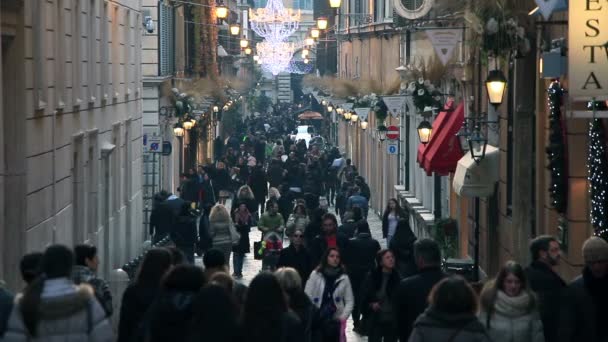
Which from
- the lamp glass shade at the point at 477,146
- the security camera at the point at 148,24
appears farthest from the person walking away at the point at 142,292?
the security camera at the point at 148,24

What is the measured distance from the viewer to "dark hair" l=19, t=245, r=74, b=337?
1091 centimetres

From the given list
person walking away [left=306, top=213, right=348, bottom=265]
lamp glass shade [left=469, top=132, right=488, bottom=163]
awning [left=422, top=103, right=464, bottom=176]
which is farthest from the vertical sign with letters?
awning [left=422, top=103, right=464, bottom=176]

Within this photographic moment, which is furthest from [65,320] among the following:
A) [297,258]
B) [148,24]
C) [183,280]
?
[148,24]

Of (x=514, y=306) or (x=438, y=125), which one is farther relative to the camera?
(x=438, y=125)

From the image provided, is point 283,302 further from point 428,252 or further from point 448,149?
point 448,149

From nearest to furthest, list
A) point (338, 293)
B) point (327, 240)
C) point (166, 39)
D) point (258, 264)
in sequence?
point (338, 293), point (327, 240), point (258, 264), point (166, 39)

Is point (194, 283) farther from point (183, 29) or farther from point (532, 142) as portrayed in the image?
point (183, 29)

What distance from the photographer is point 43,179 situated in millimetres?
21266

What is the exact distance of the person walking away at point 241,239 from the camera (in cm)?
2817

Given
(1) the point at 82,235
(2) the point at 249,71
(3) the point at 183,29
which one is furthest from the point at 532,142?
(2) the point at 249,71

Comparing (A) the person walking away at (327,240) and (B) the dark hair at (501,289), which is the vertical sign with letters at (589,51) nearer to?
(B) the dark hair at (501,289)

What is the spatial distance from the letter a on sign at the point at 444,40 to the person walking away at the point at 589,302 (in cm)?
1402

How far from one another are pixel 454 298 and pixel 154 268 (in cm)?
303

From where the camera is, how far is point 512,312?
442 inches
